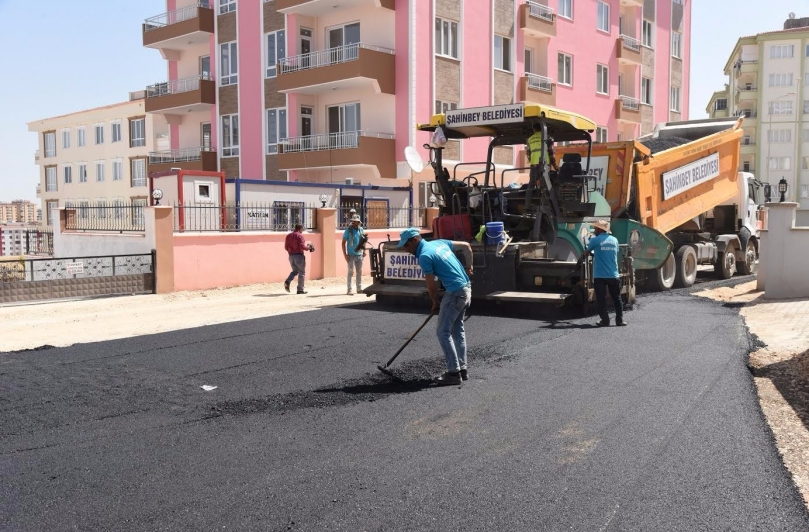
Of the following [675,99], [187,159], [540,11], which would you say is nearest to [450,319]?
[540,11]

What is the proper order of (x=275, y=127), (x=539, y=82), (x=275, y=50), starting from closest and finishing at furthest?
(x=275, y=50)
(x=275, y=127)
(x=539, y=82)

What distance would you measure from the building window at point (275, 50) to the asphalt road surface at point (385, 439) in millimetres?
20547

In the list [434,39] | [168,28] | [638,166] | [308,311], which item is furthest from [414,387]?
[168,28]

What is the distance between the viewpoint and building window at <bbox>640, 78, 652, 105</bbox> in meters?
36.9

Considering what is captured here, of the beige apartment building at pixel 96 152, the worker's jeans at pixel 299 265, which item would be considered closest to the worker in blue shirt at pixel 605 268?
the worker's jeans at pixel 299 265

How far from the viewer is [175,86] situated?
33.2 m

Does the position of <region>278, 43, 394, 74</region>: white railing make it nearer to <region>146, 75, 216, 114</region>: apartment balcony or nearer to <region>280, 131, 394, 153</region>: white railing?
<region>280, 131, 394, 153</region>: white railing

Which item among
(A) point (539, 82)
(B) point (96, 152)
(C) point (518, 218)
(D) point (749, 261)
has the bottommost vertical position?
(D) point (749, 261)

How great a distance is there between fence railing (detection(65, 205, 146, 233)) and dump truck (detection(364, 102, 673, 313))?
628cm

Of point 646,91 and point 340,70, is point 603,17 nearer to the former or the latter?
point 646,91

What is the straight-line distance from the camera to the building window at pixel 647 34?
3697 centimetres

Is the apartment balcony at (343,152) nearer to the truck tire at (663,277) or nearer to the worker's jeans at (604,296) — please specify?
the truck tire at (663,277)

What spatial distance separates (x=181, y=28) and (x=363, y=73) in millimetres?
10925

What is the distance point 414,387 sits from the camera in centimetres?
723
